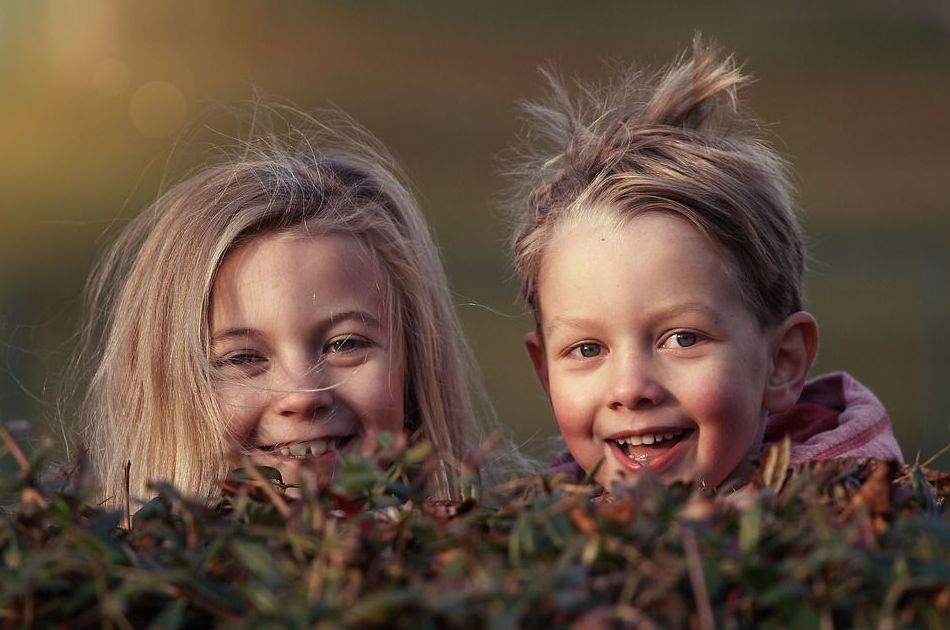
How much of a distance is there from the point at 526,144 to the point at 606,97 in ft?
0.70

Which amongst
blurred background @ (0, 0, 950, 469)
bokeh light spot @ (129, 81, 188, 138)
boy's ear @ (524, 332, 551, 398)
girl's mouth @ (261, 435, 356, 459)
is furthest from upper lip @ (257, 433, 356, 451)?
bokeh light spot @ (129, 81, 188, 138)

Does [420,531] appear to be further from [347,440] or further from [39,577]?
[347,440]

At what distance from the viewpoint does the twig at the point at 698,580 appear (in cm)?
73

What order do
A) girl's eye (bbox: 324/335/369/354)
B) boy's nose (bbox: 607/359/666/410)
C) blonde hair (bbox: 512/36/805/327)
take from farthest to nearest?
1. girl's eye (bbox: 324/335/369/354)
2. blonde hair (bbox: 512/36/805/327)
3. boy's nose (bbox: 607/359/666/410)

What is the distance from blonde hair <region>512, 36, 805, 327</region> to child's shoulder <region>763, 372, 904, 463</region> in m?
0.23

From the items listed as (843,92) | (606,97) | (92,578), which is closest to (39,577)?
(92,578)

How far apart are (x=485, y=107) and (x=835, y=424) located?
6.61 m

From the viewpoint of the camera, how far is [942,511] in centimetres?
106

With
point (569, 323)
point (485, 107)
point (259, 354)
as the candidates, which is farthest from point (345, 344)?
point (485, 107)

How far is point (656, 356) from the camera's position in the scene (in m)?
2.07

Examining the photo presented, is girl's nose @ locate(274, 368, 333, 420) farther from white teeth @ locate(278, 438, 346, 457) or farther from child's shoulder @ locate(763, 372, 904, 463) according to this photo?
child's shoulder @ locate(763, 372, 904, 463)

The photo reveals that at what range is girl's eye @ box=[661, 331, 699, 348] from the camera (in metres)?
2.08

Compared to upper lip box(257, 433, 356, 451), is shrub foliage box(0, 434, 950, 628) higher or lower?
lower

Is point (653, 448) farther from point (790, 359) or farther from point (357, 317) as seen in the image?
Answer: point (357, 317)
